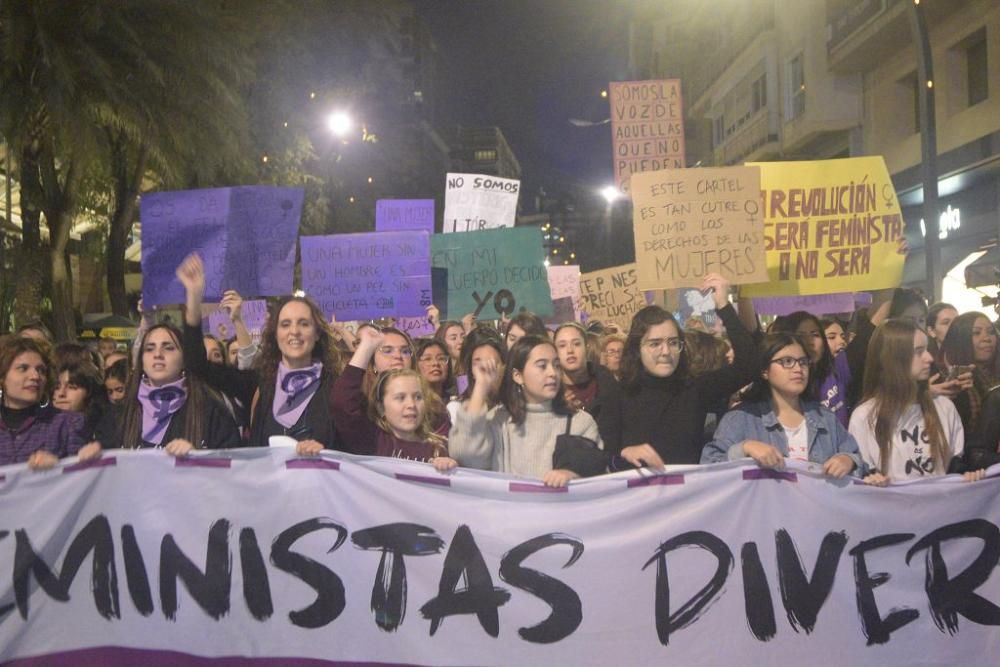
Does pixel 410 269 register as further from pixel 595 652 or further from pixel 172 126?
pixel 172 126

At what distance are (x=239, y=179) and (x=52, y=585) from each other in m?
16.5

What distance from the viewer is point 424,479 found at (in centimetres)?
419

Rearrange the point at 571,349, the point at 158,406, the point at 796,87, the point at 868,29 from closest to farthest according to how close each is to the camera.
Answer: the point at 158,406 < the point at 571,349 < the point at 868,29 < the point at 796,87

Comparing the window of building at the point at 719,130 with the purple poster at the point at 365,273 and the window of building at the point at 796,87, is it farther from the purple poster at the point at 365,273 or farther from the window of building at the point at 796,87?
the purple poster at the point at 365,273

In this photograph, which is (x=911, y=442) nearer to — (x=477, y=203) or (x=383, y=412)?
(x=383, y=412)

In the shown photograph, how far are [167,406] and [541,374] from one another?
1.74m

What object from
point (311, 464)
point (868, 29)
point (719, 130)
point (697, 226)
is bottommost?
point (311, 464)

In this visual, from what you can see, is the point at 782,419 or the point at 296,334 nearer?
the point at 782,419

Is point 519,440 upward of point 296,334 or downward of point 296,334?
downward

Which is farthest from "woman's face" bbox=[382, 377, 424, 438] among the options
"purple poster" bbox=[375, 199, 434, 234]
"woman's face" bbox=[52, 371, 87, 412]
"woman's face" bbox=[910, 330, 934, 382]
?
"purple poster" bbox=[375, 199, 434, 234]

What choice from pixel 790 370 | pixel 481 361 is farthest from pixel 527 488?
pixel 790 370

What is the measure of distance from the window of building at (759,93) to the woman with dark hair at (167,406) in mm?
24985

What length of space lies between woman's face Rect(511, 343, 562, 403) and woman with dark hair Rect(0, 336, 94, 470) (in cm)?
207

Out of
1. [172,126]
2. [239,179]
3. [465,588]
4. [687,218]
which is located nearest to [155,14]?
[172,126]
